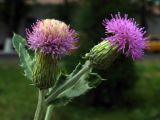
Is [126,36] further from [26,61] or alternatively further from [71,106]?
[71,106]

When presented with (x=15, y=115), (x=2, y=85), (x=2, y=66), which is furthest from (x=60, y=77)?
(x=2, y=66)

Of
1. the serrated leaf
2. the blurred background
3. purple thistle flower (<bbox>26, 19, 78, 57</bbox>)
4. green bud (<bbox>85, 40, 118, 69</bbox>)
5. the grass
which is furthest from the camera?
the blurred background

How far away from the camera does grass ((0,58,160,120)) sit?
634 inches

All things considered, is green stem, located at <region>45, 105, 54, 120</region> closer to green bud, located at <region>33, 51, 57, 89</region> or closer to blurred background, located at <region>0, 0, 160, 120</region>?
green bud, located at <region>33, 51, 57, 89</region>

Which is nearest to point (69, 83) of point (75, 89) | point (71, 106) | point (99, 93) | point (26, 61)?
point (75, 89)

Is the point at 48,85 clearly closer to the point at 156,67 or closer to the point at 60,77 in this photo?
the point at 60,77

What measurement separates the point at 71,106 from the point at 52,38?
15.6 meters

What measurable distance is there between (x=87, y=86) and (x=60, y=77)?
12 centimetres

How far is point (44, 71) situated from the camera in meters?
2.34

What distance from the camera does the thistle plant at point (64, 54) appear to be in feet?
7.10

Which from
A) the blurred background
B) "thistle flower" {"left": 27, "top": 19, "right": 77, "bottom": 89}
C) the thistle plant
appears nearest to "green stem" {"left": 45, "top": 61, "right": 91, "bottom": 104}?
the thistle plant

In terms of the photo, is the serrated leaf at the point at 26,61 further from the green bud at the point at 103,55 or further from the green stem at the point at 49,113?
the green bud at the point at 103,55

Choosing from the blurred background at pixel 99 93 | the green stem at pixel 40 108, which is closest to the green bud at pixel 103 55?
the green stem at pixel 40 108

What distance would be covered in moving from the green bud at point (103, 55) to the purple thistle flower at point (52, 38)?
0.13 m
